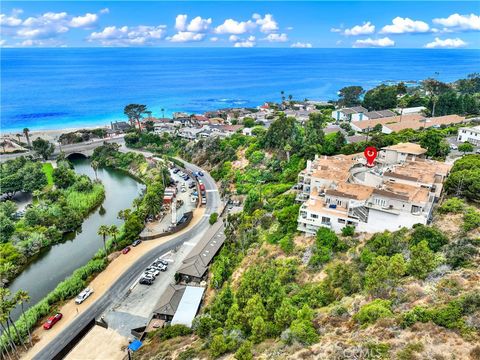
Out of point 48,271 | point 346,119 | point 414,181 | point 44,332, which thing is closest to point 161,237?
point 48,271

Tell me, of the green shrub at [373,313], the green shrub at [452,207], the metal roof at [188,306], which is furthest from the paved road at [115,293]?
the green shrub at [452,207]

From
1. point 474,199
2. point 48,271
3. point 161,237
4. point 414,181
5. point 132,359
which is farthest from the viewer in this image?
point 161,237

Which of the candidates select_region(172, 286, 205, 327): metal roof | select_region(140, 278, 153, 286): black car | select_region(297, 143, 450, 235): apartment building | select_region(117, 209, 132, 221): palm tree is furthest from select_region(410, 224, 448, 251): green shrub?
select_region(117, 209, 132, 221): palm tree

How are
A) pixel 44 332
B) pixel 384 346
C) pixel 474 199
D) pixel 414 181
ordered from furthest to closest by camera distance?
pixel 414 181 → pixel 474 199 → pixel 44 332 → pixel 384 346

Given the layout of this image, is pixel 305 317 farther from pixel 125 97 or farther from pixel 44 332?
pixel 125 97

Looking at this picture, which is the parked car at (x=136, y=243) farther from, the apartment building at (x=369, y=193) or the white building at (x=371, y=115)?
the white building at (x=371, y=115)

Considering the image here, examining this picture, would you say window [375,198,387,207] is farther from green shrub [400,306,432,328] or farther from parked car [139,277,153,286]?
parked car [139,277,153,286]
